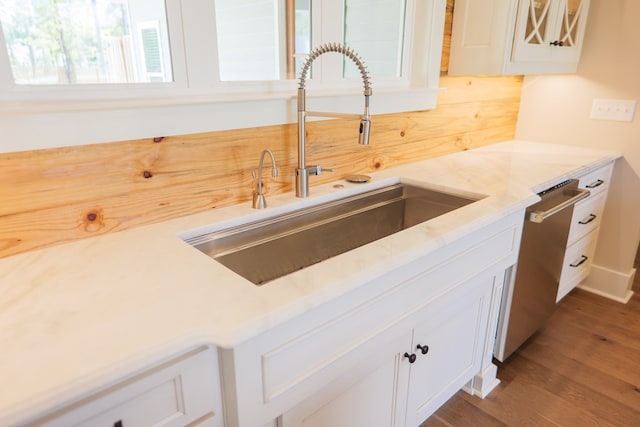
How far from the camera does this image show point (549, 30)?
7.09 feet

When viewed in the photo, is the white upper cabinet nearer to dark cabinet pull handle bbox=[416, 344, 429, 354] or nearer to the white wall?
the white wall

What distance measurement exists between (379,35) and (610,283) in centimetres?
212

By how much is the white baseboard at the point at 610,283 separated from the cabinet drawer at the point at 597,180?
1.84ft

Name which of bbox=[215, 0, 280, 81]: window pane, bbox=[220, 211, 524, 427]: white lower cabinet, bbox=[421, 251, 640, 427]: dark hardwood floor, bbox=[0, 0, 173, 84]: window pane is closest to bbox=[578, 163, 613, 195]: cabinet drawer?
bbox=[421, 251, 640, 427]: dark hardwood floor

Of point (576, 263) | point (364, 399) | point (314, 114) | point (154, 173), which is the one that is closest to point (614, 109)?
point (576, 263)

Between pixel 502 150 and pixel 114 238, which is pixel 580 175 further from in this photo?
pixel 114 238

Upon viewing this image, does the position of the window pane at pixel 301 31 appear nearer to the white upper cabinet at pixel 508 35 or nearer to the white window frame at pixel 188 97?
the white window frame at pixel 188 97

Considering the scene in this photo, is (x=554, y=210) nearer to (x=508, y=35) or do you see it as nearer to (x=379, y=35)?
(x=508, y=35)

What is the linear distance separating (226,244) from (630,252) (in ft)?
8.18

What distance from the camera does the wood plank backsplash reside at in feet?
3.53

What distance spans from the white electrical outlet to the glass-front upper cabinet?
12.2 inches

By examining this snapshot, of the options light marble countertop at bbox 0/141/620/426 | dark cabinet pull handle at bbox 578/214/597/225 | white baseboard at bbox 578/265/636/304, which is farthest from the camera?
white baseboard at bbox 578/265/636/304

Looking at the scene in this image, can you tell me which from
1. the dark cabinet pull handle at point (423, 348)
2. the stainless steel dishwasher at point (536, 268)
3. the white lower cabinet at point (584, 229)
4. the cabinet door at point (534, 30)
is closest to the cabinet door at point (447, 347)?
the dark cabinet pull handle at point (423, 348)

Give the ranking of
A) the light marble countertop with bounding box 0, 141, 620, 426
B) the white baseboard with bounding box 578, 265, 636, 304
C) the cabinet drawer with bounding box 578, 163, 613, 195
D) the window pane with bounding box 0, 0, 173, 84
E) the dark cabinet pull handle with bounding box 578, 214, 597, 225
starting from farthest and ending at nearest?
the white baseboard with bounding box 578, 265, 636, 304 < the dark cabinet pull handle with bounding box 578, 214, 597, 225 < the cabinet drawer with bounding box 578, 163, 613, 195 < the window pane with bounding box 0, 0, 173, 84 < the light marble countertop with bounding box 0, 141, 620, 426
